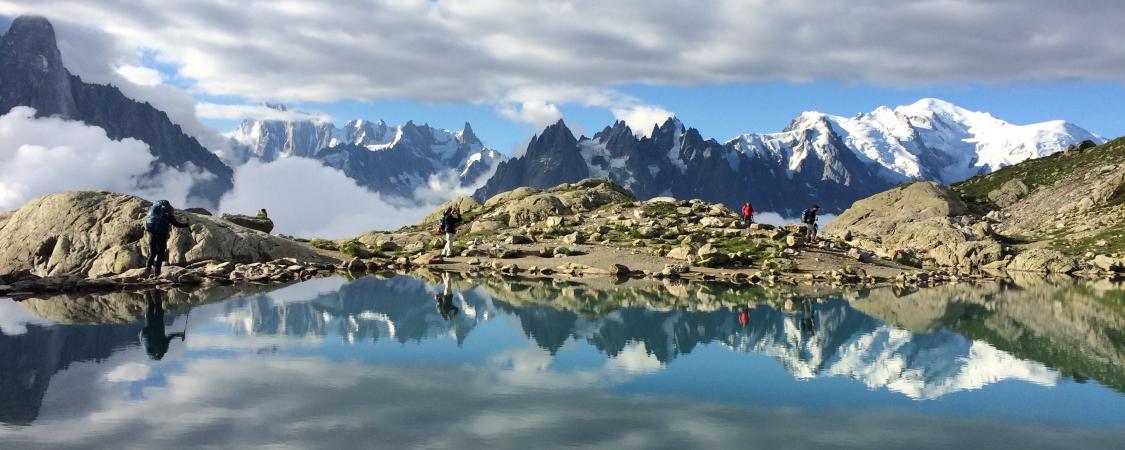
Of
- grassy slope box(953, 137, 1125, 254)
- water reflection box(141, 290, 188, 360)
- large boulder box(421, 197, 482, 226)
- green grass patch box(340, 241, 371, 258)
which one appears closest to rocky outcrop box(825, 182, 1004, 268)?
grassy slope box(953, 137, 1125, 254)

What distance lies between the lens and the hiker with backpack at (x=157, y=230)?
127ft

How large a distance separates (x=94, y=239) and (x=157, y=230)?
260 inches

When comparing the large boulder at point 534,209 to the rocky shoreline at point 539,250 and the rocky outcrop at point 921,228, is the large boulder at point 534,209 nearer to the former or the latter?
the rocky shoreline at point 539,250

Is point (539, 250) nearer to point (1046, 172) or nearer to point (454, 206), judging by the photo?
point (454, 206)

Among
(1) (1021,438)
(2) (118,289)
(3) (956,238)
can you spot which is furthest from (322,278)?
(3) (956,238)

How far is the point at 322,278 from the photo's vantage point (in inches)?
1777

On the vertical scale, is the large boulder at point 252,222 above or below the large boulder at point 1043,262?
above

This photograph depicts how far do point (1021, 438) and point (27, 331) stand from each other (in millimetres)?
27521

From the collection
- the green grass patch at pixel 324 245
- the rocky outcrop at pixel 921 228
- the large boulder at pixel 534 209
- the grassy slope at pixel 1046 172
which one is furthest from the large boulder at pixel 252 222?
the grassy slope at pixel 1046 172

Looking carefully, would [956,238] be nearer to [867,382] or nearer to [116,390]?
[867,382]

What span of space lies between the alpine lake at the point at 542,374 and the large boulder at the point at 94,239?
25.9ft

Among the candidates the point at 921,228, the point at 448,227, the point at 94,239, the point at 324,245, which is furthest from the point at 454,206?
the point at 921,228

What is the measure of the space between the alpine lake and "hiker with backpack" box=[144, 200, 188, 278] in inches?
173

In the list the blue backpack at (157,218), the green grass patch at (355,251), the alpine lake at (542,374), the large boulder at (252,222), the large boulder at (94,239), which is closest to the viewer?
the alpine lake at (542,374)
